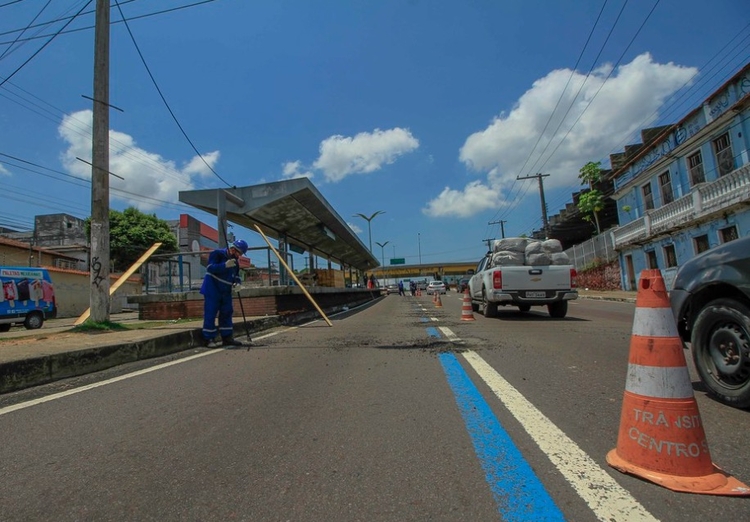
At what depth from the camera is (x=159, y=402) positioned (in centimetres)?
463

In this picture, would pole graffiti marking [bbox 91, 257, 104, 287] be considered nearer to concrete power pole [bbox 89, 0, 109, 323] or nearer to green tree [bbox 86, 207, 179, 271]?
concrete power pole [bbox 89, 0, 109, 323]

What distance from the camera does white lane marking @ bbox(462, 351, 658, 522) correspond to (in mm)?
2295

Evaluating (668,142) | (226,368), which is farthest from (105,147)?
(668,142)

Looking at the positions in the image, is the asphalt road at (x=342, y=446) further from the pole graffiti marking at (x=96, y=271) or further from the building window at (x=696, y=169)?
the building window at (x=696, y=169)

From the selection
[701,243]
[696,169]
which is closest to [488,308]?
[701,243]

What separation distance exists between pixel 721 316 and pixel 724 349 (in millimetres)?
276

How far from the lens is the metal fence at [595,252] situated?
3353 cm

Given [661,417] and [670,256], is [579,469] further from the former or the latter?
[670,256]

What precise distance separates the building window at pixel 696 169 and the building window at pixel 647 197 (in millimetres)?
4399

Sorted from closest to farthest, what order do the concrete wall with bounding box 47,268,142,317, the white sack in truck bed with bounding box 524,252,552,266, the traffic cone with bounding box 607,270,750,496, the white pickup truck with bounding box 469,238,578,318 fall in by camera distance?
the traffic cone with bounding box 607,270,750,496 < the white pickup truck with bounding box 469,238,578,318 < the white sack in truck bed with bounding box 524,252,552,266 < the concrete wall with bounding box 47,268,142,317

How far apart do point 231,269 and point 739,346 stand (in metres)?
7.52

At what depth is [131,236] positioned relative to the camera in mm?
42781

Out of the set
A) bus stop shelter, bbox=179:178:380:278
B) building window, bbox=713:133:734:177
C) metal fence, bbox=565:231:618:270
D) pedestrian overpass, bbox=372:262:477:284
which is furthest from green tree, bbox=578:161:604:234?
pedestrian overpass, bbox=372:262:477:284

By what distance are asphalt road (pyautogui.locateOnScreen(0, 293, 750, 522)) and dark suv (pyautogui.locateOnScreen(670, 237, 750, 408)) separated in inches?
10.1
